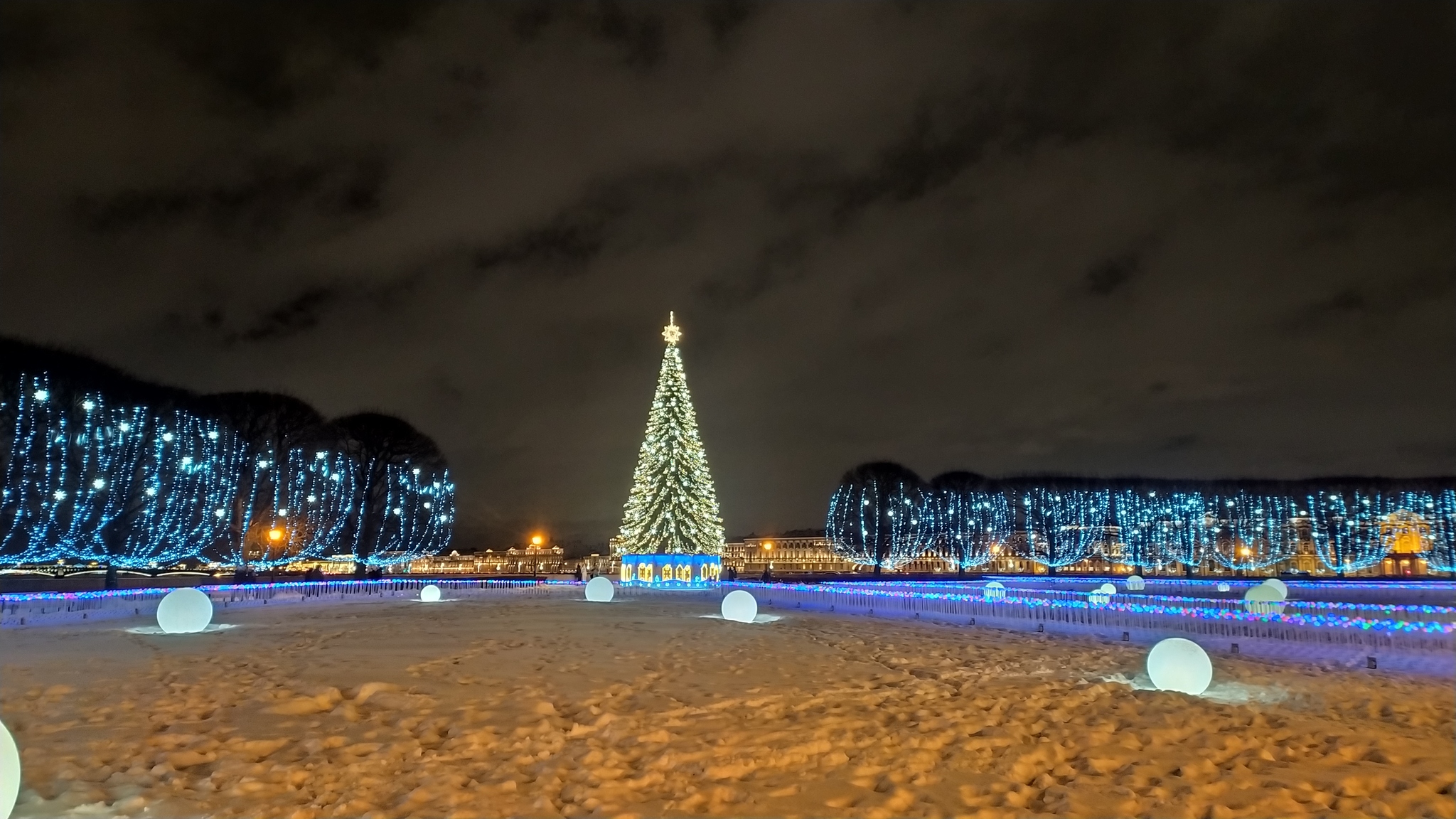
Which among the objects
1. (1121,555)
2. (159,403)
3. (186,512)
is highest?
(159,403)

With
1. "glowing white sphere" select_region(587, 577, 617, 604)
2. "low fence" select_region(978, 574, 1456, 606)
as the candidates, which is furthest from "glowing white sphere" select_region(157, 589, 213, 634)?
"low fence" select_region(978, 574, 1456, 606)

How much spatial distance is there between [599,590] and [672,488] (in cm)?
1542

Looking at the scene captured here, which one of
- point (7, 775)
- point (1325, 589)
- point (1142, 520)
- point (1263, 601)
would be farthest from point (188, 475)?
point (1142, 520)

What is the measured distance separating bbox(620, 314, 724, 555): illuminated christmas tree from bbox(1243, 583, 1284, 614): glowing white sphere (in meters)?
27.0

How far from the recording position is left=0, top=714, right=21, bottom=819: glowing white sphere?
4.94m

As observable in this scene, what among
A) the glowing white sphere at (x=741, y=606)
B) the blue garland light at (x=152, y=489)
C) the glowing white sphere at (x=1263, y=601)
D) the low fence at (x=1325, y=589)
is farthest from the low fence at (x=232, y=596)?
the low fence at (x=1325, y=589)

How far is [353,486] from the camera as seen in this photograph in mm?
→ 46781

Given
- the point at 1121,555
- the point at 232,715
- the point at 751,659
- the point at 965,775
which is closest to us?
the point at 965,775

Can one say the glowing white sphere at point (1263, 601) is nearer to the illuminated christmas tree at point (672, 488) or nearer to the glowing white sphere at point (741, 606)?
the glowing white sphere at point (741, 606)

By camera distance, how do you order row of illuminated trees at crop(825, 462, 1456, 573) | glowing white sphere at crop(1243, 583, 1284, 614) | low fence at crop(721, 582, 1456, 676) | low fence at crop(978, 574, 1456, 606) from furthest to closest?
row of illuminated trees at crop(825, 462, 1456, 573), low fence at crop(978, 574, 1456, 606), glowing white sphere at crop(1243, 583, 1284, 614), low fence at crop(721, 582, 1456, 676)

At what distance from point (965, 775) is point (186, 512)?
121 feet

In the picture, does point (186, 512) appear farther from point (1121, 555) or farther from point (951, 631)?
point (1121, 555)

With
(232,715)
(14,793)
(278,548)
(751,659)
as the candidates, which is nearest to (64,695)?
(232,715)

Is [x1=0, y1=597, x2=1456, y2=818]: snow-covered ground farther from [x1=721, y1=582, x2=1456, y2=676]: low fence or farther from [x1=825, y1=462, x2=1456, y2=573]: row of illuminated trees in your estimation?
[x1=825, y1=462, x2=1456, y2=573]: row of illuminated trees
